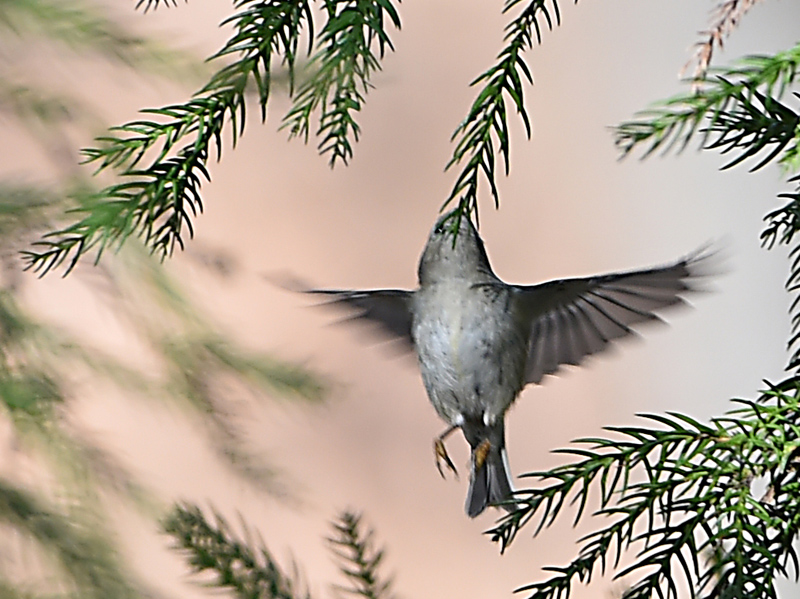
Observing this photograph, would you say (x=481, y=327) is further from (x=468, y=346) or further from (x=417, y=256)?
(x=417, y=256)

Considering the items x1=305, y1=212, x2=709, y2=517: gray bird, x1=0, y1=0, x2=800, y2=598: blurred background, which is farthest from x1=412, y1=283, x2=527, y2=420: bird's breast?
x1=0, y1=0, x2=800, y2=598: blurred background

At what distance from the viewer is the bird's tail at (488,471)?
0.63 metres

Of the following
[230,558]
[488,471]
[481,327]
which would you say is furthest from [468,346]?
[230,558]

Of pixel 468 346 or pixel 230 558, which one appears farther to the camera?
pixel 468 346

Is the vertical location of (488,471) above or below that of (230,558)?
above

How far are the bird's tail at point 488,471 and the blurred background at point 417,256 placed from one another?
50cm

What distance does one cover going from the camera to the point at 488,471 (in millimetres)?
662

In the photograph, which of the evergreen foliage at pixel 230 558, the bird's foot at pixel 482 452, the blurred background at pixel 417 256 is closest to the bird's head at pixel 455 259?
the bird's foot at pixel 482 452

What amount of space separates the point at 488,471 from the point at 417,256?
0.58 m

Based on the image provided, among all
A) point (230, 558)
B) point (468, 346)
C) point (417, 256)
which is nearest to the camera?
point (230, 558)

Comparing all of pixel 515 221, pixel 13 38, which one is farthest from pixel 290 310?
pixel 13 38

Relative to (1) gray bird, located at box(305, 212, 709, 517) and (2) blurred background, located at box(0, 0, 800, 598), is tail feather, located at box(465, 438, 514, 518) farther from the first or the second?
(2) blurred background, located at box(0, 0, 800, 598)

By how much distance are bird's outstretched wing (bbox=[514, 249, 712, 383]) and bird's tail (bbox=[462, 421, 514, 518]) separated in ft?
0.16

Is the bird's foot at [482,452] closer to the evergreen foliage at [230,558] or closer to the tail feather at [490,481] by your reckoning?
the tail feather at [490,481]
